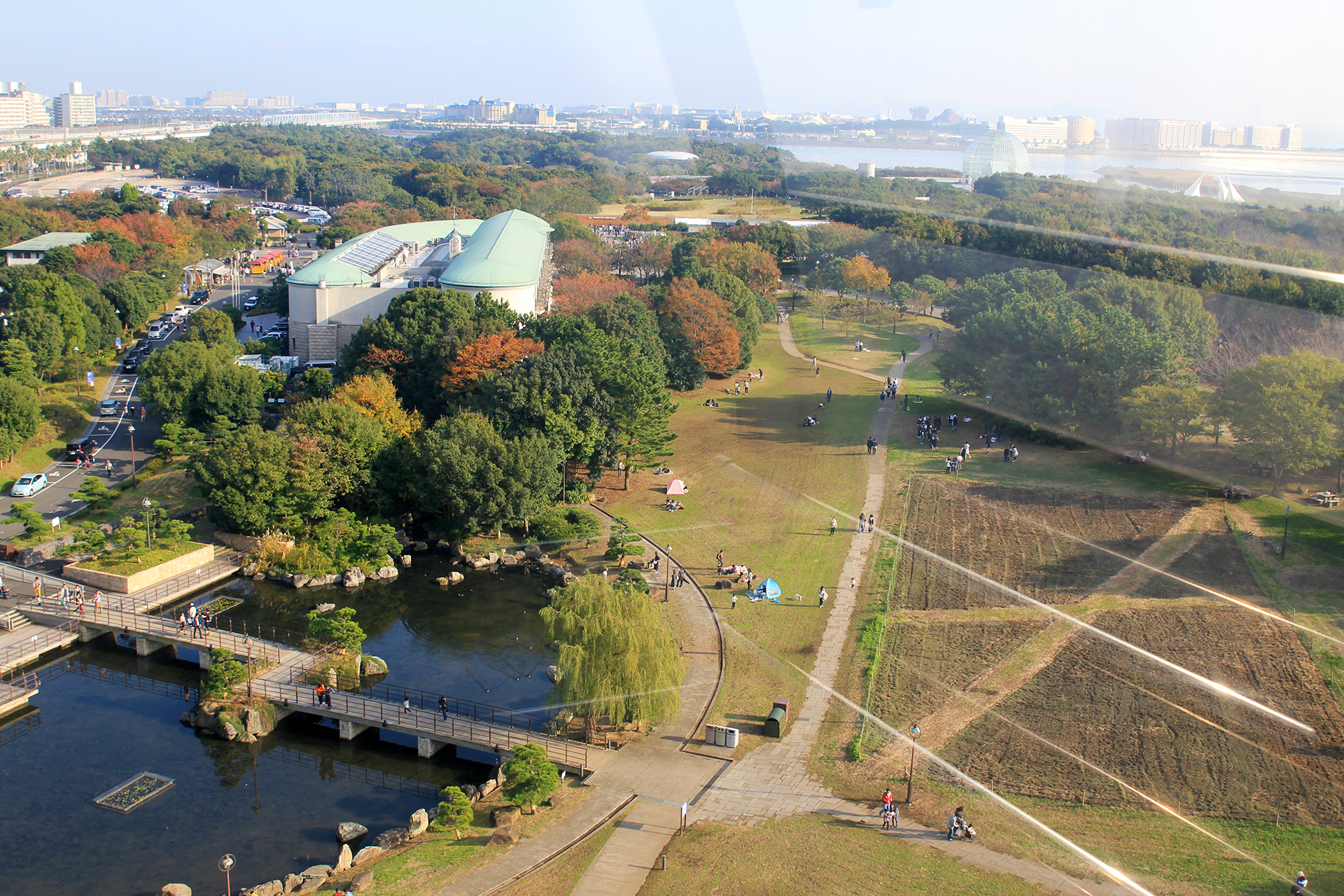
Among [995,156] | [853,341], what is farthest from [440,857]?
[995,156]

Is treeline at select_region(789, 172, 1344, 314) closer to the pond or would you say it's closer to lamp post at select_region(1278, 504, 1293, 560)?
lamp post at select_region(1278, 504, 1293, 560)

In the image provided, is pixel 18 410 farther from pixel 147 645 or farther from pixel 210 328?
pixel 147 645

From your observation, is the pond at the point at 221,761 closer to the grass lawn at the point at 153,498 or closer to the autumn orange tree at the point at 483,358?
the grass lawn at the point at 153,498

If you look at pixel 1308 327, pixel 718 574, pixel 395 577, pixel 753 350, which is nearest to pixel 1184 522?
pixel 1308 327

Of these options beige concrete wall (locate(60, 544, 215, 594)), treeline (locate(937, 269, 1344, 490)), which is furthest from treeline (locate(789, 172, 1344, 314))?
beige concrete wall (locate(60, 544, 215, 594))

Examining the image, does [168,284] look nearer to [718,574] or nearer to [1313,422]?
[718,574]

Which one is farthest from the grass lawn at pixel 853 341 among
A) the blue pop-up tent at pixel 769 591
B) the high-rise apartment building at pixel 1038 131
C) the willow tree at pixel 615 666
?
the willow tree at pixel 615 666
